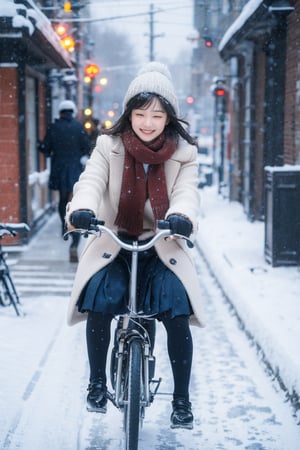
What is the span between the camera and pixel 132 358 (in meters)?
3.46

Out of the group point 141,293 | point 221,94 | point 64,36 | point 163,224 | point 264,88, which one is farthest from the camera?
point 221,94

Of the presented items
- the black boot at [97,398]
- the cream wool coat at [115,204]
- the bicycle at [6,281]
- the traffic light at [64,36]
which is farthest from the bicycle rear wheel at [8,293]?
the traffic light at [64,36]

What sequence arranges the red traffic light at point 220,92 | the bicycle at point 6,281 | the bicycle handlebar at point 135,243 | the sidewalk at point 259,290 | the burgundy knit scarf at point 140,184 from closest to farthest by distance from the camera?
the bicycle handlebar at point 135,243 < the burgundy knit scarf at point 140,184 < the sidewalk at point 259,290 < the bicycle at point 6,281 < the red traffic light at point 220,92

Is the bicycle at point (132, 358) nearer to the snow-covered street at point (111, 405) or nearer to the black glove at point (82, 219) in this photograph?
the black glove at point (82, 219)

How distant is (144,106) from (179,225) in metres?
0.78

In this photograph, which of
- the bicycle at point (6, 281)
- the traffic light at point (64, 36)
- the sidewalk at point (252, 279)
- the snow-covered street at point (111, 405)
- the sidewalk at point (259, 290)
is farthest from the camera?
A: the traffic light at point (64, 36)

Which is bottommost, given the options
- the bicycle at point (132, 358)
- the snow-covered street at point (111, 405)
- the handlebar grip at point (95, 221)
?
the snow-covered street at point (111, 405)

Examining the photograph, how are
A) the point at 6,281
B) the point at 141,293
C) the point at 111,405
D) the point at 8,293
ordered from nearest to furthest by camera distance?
the point at 141,293 < the point at 111,405 < the point at 8,293 < the point at 6,281

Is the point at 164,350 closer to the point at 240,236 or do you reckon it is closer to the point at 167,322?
the point at 167,322

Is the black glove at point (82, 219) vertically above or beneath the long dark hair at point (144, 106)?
beneath

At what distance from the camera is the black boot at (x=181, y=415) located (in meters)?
3.75

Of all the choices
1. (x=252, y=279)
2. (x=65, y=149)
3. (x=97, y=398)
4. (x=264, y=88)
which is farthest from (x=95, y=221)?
(x=264, y=88)

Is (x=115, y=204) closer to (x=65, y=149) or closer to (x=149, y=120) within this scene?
(x=149, y=120)

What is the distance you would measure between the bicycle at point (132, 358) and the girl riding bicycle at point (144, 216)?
0.34ft
